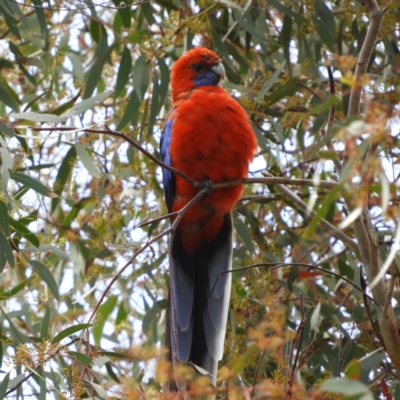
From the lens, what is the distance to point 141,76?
3.27m

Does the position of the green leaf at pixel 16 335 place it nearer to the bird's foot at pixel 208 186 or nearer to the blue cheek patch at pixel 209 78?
the bird's foot at pixel 208 186

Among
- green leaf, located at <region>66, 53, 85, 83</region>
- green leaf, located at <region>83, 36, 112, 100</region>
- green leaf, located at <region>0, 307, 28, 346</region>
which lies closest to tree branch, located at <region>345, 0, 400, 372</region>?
green leaf, located at <region>0, 307, 28, 346</region>

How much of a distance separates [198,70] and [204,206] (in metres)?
0.73

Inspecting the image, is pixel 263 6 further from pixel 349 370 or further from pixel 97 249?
pixel 349 370

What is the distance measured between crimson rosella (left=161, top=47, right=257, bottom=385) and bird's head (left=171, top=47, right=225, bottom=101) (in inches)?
5.0

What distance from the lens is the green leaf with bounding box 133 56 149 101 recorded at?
3.21 metres

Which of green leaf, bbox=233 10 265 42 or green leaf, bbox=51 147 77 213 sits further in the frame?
green leaf, bbox=51 147 77 213

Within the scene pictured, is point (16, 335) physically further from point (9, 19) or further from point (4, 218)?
point (9, 19)

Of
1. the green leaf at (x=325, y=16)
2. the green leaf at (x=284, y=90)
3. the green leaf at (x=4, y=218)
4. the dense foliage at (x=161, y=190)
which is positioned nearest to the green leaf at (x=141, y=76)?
the dense foliage at (x=161, y=190)

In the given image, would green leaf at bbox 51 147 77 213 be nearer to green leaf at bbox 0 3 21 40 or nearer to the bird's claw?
green leaf at bbox 0 3 21 40

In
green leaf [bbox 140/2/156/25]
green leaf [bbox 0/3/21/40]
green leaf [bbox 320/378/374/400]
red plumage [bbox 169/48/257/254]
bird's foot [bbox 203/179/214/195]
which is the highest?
green leaf [bbox 140/2/156/25]

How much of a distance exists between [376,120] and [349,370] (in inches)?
17.2

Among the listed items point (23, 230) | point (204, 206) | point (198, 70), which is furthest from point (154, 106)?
point (23, 230)

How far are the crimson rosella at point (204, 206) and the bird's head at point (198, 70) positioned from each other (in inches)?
5.0
